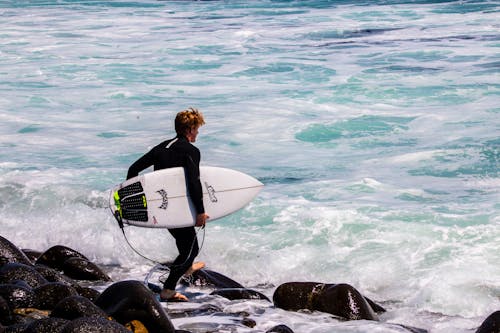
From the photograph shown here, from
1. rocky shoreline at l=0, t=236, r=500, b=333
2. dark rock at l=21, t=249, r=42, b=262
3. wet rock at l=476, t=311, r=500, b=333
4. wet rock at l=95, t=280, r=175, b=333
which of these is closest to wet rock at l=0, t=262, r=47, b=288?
rocky shoreline at l=0, t=236, r=500, b=333

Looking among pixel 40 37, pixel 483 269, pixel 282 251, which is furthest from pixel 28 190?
pixel 40 37

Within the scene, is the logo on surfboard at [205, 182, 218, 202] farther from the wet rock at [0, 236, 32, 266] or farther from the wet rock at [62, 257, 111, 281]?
the wet rock at [0, 236, 32, 266]

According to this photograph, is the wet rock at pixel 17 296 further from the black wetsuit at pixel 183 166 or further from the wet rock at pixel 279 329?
the wet rock at pixel 279 329

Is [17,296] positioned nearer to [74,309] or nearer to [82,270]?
[74,309]

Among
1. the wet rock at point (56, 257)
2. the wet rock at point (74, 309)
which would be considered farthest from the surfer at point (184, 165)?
the wet rock at point (74, 309)

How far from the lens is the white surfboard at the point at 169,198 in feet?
20.3

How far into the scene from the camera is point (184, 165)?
6047 millimetres

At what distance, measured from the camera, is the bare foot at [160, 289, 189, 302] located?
6316 mm

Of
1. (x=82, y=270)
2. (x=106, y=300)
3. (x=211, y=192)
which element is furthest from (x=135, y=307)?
(x=82, y=270)

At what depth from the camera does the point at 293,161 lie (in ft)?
42.1

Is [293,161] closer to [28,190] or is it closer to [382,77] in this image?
[28,190]

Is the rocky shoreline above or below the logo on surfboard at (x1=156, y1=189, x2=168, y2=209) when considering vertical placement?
below

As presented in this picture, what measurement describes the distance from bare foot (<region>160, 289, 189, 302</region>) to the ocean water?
384 millimetres

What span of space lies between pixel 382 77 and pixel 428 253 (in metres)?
12.1
